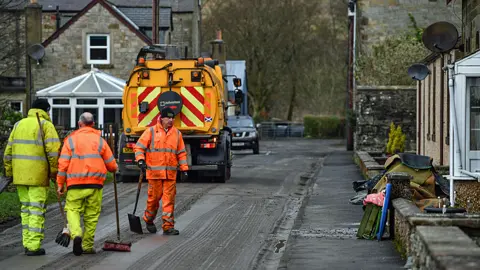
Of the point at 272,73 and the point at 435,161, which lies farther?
the point at 272,73

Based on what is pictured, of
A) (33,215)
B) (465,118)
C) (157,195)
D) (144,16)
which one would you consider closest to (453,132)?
(465,118)

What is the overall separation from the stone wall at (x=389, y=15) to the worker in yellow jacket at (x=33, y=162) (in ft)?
110

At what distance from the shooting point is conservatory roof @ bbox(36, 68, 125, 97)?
42500mm

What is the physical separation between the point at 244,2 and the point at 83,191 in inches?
2182

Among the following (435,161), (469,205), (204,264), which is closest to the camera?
(204,264)

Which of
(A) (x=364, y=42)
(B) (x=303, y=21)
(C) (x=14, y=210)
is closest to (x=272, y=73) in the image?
(B) (x=303, y=21)

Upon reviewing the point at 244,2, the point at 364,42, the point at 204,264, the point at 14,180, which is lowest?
the point at 204,264

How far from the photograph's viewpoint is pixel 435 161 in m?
25.0

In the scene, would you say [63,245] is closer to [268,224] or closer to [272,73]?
[268,224]

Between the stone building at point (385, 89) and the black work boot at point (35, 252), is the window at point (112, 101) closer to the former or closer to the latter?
the stone building at point (385, 89)

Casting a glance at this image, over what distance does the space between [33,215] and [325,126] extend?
198ft

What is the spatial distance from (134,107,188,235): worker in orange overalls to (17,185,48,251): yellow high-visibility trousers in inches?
88.8

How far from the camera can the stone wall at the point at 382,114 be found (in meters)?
37.5

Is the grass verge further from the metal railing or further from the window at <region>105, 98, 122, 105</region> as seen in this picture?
the metal railing
